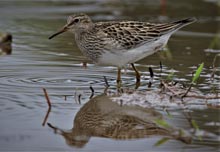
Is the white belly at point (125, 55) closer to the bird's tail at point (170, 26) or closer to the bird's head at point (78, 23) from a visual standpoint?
the bird's tail at point (170, 26)

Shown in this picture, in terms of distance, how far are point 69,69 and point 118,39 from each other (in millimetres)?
1233

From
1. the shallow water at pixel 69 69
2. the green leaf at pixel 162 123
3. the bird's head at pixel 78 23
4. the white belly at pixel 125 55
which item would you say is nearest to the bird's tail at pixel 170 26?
the white belly at pixel 125 55

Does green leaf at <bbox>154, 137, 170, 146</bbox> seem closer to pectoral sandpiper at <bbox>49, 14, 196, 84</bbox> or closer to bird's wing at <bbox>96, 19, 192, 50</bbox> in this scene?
pectoral sandpiper at <bbox>49, 14, 196, 84</bbox>

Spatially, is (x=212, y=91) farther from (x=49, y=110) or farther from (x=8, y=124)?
(x=8, y=124)

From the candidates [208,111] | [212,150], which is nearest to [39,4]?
[208,111]

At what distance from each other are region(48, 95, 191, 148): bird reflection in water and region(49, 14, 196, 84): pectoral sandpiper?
50.0 inches

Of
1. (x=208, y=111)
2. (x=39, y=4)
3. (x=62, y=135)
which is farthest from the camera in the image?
(x=39, y=4)

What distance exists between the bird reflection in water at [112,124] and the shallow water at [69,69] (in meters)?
0.11

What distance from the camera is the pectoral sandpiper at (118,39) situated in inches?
346

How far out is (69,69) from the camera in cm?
966

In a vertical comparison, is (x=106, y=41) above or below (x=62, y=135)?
above

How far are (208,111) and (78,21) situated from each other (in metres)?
2.96

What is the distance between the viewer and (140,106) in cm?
736

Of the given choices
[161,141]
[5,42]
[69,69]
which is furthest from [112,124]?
[5,42]
